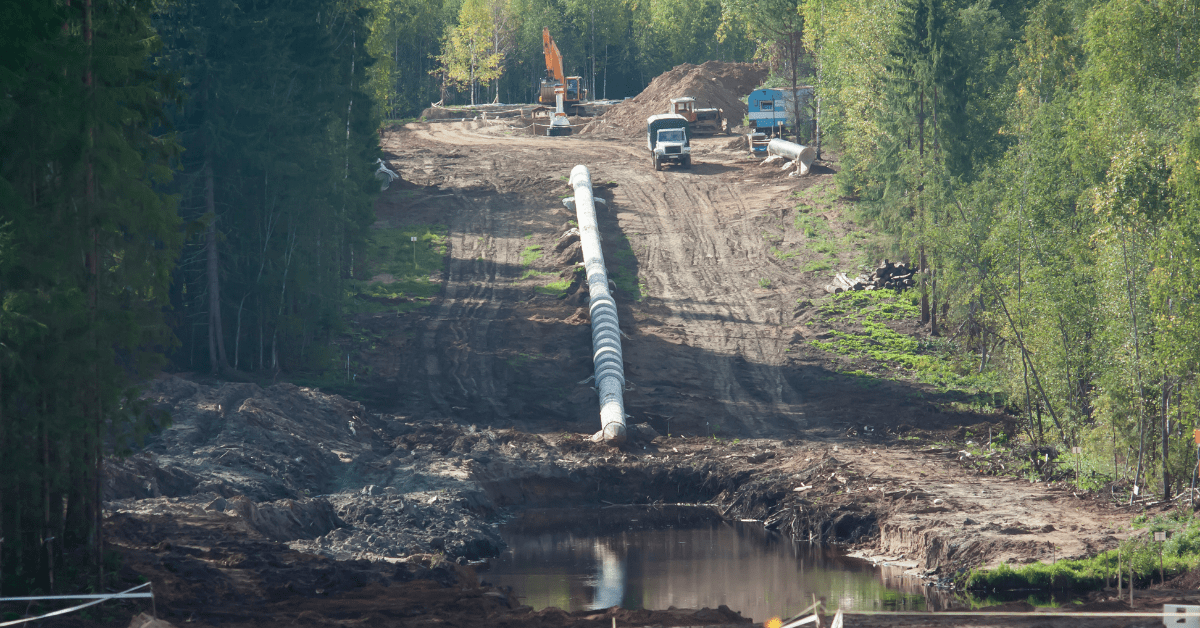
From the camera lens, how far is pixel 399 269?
4591cm

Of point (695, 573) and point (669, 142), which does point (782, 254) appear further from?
point (695, 573)

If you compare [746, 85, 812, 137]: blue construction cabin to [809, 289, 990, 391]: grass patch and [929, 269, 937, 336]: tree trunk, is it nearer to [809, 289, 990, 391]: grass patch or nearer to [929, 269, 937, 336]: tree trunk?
[809, 289, 990, 391]: grass patch

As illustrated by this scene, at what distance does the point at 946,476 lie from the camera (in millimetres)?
27656

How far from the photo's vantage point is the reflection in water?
21250 mm

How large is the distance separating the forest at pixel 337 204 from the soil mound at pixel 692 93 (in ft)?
81.3

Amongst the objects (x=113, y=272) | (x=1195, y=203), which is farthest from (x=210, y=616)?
(x=1195, y=203)

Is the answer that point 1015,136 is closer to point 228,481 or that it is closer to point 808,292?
point 808,292

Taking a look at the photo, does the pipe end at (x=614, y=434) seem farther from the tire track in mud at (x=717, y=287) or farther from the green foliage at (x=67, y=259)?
the green foliage at (x=67, y=259)

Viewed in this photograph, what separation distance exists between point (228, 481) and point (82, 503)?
28.2 feet

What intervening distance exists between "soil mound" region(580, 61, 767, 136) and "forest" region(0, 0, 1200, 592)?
24782mm

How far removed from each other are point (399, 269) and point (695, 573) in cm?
2613

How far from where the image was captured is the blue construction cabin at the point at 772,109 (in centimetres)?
6381

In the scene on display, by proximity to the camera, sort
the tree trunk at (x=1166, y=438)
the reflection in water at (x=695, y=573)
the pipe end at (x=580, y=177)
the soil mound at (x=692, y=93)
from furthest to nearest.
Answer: the soil mound at (x=692, y=93)
the pipe end at (x=580, y=177)
the tree trunk at (x=1166, y=438)
the reflection in water at (x=695, y=573)

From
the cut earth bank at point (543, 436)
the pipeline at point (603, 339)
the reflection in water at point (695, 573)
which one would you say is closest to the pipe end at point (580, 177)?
the cut earth bank at point (543, 436)
